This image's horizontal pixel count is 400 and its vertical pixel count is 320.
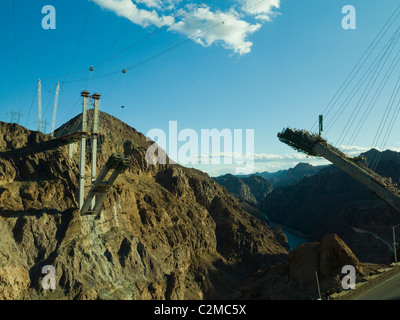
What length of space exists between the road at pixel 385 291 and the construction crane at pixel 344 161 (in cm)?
1994

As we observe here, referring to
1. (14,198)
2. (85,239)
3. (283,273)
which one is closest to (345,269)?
(283,273)

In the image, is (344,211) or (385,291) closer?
(385,291)

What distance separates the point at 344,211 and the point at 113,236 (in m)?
91.7

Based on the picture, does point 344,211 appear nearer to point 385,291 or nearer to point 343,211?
point 343,211

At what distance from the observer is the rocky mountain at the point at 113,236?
45.5m

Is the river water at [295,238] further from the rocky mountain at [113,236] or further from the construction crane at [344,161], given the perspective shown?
the construction crane at [344,161]

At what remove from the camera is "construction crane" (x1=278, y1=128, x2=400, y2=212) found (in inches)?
1829

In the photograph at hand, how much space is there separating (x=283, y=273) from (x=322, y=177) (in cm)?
13338

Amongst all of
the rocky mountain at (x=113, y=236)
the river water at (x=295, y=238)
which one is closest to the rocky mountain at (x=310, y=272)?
the rocky mountain at (x=113, y=236)

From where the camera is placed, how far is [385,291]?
26266 mm

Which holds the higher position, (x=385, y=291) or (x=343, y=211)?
(x=385, y=291)

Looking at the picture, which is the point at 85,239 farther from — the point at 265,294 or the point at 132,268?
the point at 265,294
